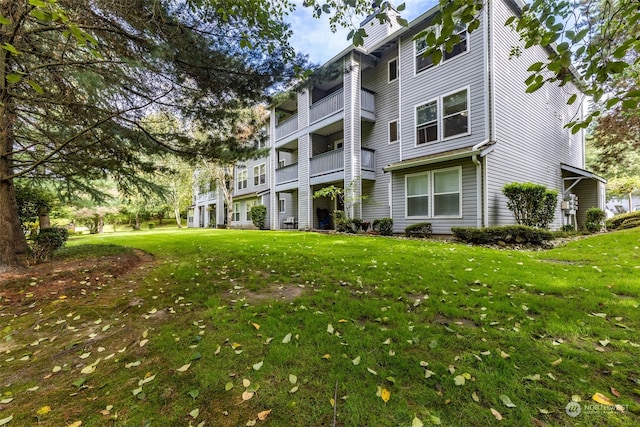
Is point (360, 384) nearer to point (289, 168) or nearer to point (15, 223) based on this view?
point (15, 223)

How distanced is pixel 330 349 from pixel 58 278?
235 inches

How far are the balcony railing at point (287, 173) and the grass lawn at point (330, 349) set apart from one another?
1256 centimetres

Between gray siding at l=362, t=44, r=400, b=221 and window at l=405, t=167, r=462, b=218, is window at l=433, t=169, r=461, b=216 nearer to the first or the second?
window at l=405, t=167, r=462, b=218

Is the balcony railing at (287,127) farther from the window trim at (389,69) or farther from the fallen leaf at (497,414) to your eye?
the fallen leaf at (497,414)

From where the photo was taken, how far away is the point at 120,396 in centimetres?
215

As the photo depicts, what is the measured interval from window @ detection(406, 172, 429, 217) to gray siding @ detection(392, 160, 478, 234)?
0.70ft

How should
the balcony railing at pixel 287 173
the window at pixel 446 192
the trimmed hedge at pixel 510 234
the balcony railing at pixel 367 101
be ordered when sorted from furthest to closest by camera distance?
the balcony railing at pixel 287 173 → the balcony railing at pixel 367 101 → the window at pixel 446 192 → the trimmed hedge at pixel 510 234

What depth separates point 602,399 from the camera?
1.95m

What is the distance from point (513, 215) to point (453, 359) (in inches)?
388

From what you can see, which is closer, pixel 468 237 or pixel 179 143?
pixel 179 143

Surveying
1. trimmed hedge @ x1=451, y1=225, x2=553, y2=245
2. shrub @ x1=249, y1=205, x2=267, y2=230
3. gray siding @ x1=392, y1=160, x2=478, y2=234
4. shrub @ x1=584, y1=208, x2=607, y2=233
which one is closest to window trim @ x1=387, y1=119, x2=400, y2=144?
gray siding @ x1=392, y1=160, x2=478, y2=234

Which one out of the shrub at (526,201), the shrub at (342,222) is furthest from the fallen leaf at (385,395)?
the shrub at (342,222)

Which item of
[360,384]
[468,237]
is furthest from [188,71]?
[468,237]

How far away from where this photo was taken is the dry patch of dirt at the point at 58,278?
454 centimetres
